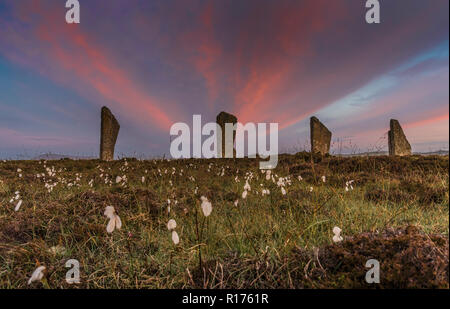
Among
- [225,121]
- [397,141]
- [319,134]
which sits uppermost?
[225,121]

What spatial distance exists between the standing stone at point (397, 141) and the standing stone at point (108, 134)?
1859 cm

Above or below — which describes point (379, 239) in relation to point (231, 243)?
above

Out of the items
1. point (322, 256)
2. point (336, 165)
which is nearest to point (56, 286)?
point (322, 256)

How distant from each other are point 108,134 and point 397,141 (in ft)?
63.3

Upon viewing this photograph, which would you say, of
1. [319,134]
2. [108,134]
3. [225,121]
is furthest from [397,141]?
[108,134]

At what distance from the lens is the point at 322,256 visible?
2477mm

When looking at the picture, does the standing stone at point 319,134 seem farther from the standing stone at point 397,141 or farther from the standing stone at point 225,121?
the standing stone at point 225,121

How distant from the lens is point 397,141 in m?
17.3

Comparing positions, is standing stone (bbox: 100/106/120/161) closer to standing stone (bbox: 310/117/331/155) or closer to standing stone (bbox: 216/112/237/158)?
standing stone (bbox: 216/112/237/158)

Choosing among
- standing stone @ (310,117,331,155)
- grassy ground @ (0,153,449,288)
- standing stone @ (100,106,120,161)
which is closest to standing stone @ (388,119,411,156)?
standing stone @ (310,117,331,155)

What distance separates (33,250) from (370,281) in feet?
12.3

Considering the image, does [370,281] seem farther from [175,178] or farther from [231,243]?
[175,178]

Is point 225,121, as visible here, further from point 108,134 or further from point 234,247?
point 234,247

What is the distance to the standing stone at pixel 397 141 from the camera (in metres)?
16.8
